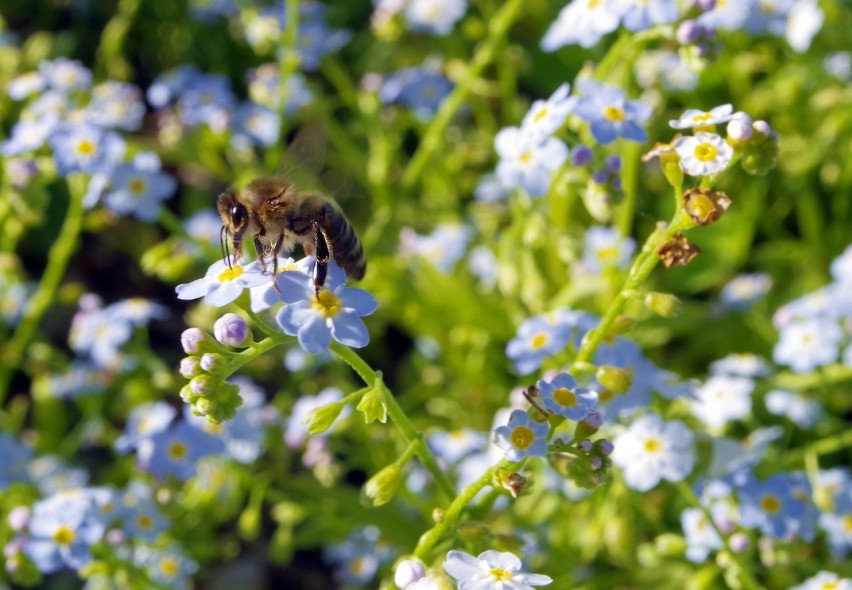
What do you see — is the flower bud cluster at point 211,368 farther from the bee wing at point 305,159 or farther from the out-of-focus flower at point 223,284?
the bee wing at point 305,159

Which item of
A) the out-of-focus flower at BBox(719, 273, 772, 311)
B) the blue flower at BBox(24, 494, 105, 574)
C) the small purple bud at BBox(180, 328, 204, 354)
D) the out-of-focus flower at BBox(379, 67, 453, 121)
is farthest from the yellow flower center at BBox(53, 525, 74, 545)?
the out-of-focus flower at BBox(719, 273, 772, 311)

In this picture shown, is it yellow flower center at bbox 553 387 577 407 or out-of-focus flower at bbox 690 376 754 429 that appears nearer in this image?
yellow flower center at bbox 553 387 577 407

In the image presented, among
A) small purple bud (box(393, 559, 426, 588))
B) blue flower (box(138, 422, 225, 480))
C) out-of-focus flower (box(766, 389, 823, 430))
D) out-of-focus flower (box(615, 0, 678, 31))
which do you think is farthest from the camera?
out-of-focus flower (box(766, 389, 823, 430))

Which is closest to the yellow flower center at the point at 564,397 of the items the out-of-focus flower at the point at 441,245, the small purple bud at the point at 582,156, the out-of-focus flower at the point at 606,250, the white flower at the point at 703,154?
the white flower at the point at 703,154

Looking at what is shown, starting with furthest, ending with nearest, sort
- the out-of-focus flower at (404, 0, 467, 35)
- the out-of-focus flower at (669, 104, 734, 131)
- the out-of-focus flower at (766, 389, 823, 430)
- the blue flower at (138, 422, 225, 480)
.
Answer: the out-of-focus flower at (404, 0, 467, 35)
the out-of-focus flower at (766, 389, 823, 430)
the blue flower at (138, 422, 225, 480)
the out-of-focus flower at (669, 104, 734, 131)

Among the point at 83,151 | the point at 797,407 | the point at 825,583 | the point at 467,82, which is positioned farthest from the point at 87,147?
the point at 825,583

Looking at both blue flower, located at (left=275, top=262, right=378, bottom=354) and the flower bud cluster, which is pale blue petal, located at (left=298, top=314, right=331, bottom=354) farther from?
the flower bud cluster

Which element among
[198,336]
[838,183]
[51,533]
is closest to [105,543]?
[51,533]

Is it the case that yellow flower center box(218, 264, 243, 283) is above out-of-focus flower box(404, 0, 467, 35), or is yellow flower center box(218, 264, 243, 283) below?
above
